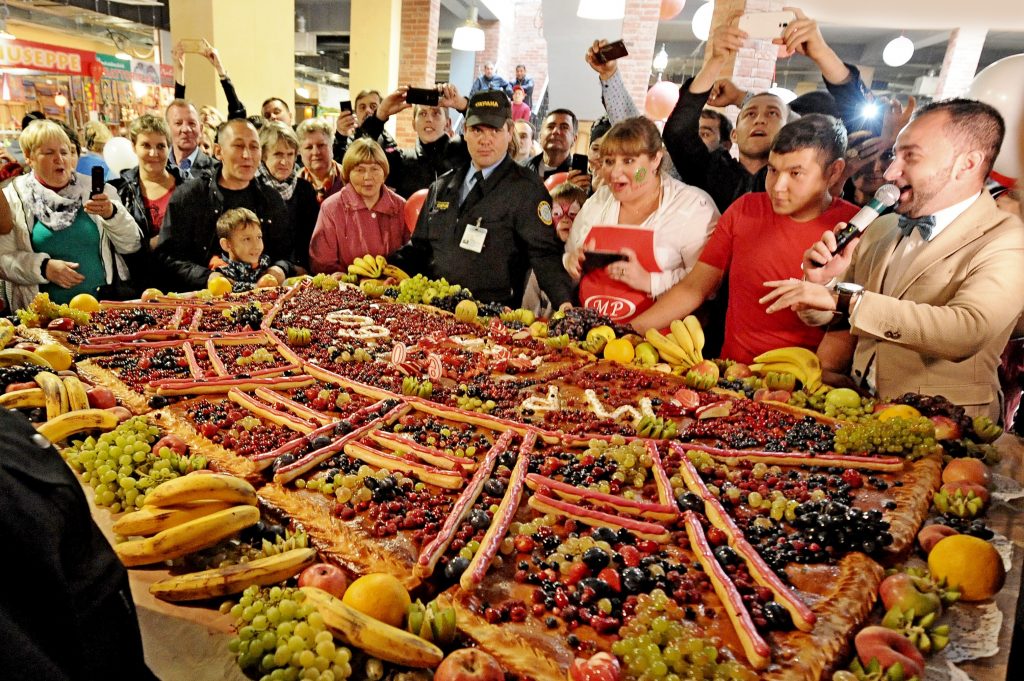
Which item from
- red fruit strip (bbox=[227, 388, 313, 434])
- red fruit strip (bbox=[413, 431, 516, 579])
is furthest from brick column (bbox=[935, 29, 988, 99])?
red fruit strip (bbox=[227, 388, 313, 434])

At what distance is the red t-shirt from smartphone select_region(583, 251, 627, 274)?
0.52m

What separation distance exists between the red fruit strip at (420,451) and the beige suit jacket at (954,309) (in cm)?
164

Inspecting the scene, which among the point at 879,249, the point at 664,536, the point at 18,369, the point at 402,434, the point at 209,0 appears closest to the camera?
the point at 664,536

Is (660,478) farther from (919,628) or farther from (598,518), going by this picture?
(919,628)

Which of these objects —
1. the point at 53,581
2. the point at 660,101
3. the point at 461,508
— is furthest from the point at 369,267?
the point at 660,101

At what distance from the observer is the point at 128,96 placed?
1388 cm

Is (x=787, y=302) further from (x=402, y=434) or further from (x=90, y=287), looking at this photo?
(x=90, y=287)

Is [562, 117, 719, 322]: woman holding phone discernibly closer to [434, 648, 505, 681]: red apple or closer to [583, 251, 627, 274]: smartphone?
[583, 251, 627, 274]: smartphone

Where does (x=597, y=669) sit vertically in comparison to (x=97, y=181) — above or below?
below

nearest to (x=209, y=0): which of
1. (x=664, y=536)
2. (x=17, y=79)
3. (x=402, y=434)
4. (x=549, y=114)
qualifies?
(x=549, y=114)

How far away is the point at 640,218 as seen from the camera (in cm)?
364

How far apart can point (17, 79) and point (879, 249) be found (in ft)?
51.6

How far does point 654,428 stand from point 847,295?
953 millimetres

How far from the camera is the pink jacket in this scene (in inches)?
194
